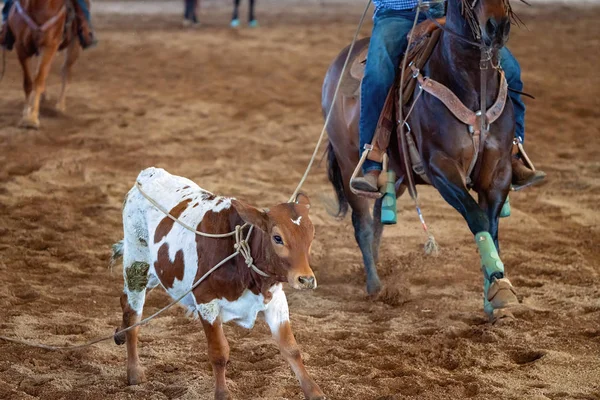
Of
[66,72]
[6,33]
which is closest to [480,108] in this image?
[6,33]

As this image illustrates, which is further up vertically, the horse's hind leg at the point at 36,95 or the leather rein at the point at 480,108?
the leather rein at the point at 480,108

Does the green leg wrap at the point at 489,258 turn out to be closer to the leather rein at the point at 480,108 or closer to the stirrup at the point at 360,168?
the leather rein at the point at 480,108

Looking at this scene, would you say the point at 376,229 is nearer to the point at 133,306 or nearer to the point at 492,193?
the point at 492,193

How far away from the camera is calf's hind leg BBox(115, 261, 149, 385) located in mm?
4488

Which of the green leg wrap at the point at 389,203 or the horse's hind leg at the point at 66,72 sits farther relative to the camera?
the horse's hind leg at the point at 66,72

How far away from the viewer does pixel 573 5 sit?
69.9 feet

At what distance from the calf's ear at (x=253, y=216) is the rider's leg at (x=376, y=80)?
192cm

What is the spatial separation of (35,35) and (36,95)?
75 centimetres

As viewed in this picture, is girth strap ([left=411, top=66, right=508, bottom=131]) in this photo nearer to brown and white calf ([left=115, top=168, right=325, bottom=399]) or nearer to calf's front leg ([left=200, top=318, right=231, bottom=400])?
brown and white calf ([left=115, top=168, right=325, bottom=399])

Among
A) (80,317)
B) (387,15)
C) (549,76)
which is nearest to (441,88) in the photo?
(387,15)

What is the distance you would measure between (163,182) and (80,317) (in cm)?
137

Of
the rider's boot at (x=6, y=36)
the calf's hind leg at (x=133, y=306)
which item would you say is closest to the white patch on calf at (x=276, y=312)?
the calf's hind leg at (x=133, y=306)

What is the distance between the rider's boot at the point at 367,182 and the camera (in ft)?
18.5

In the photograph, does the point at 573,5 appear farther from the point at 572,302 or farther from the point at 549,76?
the point at 572,302
